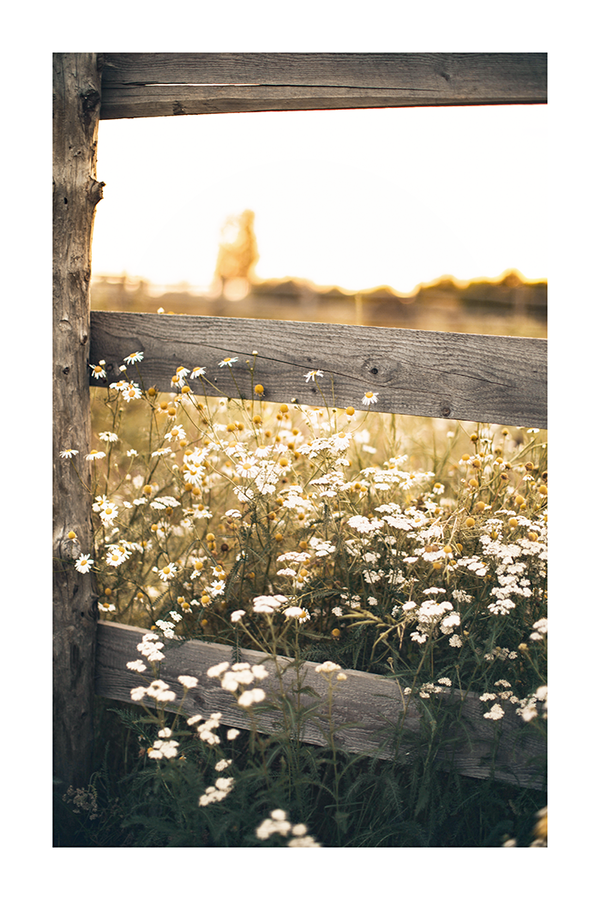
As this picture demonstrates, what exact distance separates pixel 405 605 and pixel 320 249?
3.73 meters

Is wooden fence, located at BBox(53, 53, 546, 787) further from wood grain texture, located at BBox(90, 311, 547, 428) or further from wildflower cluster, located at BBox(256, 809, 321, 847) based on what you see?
wildflower cluster, located at BBox(256, 809, 321, 847)

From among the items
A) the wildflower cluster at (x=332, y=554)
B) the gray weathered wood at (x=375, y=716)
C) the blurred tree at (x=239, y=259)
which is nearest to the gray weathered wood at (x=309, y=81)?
the wildflower cluster at (x=332, y=554)

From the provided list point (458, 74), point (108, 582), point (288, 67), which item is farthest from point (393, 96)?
point (108, 582)

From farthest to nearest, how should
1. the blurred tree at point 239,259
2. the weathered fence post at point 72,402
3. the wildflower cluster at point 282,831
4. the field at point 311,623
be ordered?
the blurred tree at point 239,259 < the weathered fence post at point 72,402 < the field at point 311,623 < the wildflower cluster at point 282,831

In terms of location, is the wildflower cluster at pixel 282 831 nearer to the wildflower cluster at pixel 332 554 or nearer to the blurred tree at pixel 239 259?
the wildflower cluster at pixel 332 554

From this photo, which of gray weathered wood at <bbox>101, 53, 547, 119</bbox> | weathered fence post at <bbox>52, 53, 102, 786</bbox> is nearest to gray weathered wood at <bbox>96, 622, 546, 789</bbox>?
weathered fence post at <bbox>52, 53, 102, 786</bbox>

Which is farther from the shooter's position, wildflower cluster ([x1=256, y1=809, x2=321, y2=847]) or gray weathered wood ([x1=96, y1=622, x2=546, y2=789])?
gray weathered wood ([x1=96, y1=622, x2=546, y2=789])

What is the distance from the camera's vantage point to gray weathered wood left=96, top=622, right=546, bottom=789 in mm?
1399

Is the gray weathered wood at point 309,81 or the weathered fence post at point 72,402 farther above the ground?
the gray weathered wood at point 309,81

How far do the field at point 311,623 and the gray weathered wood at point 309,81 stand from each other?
83 cm

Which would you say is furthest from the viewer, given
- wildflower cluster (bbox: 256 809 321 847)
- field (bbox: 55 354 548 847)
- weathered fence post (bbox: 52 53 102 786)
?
weathered fence post (bbox: 52 53 102 786)

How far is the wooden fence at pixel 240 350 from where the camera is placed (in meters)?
1.43

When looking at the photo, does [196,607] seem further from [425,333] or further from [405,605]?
[425,333]

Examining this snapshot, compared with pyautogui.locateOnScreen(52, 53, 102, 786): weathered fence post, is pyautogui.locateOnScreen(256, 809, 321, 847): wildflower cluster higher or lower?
lower
